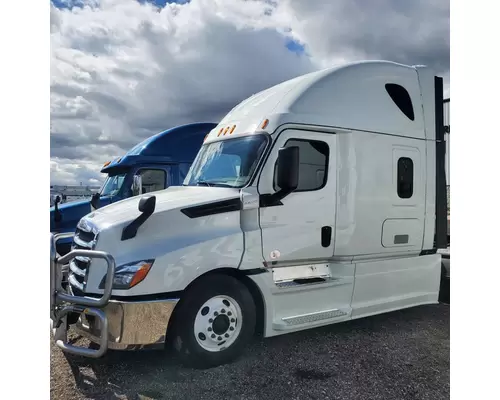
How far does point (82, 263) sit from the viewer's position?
347 cm

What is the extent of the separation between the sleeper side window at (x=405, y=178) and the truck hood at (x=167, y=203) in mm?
1929

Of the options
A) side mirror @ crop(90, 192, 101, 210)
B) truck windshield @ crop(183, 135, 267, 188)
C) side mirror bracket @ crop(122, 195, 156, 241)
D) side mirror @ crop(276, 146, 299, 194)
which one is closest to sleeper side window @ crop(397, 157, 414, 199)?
side mirror @ crop(276, 146, 299, 194)

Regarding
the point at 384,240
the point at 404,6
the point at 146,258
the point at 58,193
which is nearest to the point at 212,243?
the point at 146,258

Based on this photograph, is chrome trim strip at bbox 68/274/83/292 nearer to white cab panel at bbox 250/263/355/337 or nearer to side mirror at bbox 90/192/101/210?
white cab panel at bbox 250/263/355/337

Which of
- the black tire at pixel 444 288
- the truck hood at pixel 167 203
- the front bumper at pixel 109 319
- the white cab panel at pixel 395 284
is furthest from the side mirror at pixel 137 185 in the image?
the black tire at pixel 444 288

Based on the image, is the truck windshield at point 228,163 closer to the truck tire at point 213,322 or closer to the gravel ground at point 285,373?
the truck tire at point 213,322

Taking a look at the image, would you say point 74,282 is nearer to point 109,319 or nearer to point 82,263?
point 82,263

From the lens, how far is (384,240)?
14.9 feet

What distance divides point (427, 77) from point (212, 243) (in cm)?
320

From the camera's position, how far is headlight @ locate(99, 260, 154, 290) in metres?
3.19

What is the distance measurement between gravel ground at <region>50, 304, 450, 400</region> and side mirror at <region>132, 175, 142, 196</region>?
10.5 feet

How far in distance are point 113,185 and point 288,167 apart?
4.29m
